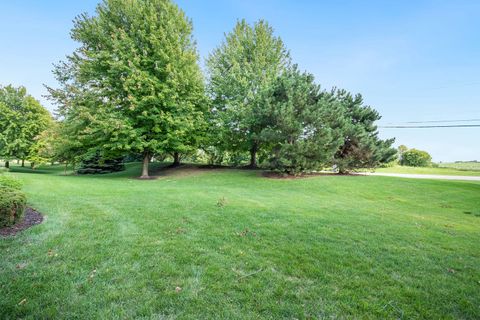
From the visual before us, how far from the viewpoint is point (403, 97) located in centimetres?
2155

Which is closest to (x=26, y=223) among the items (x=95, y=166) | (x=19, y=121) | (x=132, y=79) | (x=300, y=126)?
(x=132, y=79)

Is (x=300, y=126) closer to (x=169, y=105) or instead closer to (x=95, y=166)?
(x=169, y=105)

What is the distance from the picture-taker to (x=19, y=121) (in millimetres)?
25016

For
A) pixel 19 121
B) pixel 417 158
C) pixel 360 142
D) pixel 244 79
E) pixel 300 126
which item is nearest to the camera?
pixel 300 126

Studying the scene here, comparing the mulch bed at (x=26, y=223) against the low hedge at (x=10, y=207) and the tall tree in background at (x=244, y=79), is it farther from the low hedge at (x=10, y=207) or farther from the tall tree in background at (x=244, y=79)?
the tall tree in background at (x=244, y=79)

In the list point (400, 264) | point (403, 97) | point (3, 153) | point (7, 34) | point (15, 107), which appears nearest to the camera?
point (400, 264)

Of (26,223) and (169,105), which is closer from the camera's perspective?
(26,223)

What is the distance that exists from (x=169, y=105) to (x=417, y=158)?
35.8 m

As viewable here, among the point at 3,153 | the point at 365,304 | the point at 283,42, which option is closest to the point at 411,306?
the point at 365,304

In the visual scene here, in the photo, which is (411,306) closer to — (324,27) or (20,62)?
(324,27)

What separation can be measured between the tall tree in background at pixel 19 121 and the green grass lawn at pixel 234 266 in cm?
2548

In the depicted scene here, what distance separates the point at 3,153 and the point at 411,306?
33.3m

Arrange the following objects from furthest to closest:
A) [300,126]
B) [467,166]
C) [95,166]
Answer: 1. [467,166]
2. [95,166]
3. [300,126]

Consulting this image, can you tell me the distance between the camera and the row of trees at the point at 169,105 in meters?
14.5
